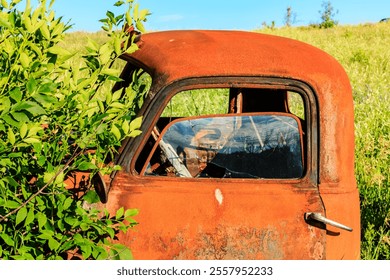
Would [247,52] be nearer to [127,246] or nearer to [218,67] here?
[218,67]

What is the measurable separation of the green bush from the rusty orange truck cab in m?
0.17

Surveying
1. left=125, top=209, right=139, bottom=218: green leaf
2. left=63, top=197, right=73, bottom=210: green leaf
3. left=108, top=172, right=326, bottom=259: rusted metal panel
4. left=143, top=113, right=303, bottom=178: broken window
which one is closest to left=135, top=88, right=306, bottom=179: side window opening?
left=143, top=113, right=303, bottom=178: broken window

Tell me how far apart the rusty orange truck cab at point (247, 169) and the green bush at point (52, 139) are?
0.55 feet

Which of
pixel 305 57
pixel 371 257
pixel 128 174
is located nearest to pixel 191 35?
pixel 305 57

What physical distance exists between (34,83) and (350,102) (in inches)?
60.9

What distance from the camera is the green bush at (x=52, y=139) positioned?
2436mm

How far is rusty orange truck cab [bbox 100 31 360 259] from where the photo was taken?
2.77 m

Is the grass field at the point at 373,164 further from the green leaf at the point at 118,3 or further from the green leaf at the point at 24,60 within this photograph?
the green leaf at the point at 24,60

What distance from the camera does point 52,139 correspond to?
275cm

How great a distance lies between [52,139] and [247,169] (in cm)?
94

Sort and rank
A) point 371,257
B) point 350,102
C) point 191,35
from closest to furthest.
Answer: point 350,102
point 191,35
point 371,257

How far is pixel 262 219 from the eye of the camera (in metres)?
2.79

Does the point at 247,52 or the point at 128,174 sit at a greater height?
the point at 247,52

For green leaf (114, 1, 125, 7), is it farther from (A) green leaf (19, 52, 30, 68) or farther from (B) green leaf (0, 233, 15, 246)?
(B) green leaf (0, 233, 15, 246)
